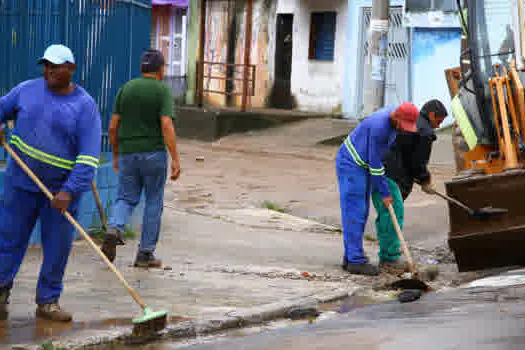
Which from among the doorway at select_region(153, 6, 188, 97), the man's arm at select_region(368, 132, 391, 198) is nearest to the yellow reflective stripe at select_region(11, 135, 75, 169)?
Result: the man's arm at select_region(368, 132, 391, 198)

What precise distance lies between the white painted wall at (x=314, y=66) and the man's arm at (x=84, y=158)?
16327 millimetres

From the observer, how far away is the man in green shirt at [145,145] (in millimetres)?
7758

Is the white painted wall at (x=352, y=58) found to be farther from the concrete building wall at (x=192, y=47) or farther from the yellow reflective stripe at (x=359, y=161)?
the yellow reflective stripe at (x=359, y=161)

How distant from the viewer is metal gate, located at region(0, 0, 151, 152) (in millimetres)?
8828

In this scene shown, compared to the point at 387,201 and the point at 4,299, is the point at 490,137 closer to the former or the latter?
the point at 387,201

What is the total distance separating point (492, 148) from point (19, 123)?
→ 4930 millimetres

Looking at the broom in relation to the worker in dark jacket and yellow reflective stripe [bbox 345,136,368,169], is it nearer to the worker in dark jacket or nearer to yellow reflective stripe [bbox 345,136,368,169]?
yellow reflective stripe [bbox 345,136,368,169]

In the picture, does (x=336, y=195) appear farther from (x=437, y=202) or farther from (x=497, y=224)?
(x=497, y=224)

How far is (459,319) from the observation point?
6008 millimetres

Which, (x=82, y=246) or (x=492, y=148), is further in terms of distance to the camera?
(x=492, y=148)

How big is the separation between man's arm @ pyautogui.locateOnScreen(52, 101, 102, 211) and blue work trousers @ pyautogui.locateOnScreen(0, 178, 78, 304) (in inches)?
9.2

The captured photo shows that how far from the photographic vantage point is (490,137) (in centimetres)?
920

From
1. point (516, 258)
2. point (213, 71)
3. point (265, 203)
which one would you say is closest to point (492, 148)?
point (516, 258)

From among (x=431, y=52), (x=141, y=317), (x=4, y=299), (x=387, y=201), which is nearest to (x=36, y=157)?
(x=4, y=299)
